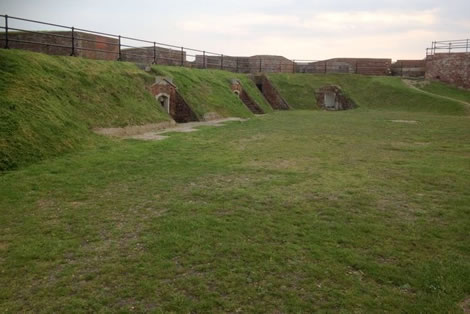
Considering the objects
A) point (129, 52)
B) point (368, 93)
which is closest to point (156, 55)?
point (129, 52)

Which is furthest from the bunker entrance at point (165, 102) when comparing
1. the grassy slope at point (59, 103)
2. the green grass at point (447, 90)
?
the green grass at point (447, 90)

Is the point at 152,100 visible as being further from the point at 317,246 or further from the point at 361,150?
the point at 317,246

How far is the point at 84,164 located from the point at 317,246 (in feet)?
20.2

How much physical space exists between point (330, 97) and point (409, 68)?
10.4 metres

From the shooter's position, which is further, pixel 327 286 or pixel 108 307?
pixel 327 286

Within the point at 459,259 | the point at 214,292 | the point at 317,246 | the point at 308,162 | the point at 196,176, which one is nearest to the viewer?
the point at 214,292

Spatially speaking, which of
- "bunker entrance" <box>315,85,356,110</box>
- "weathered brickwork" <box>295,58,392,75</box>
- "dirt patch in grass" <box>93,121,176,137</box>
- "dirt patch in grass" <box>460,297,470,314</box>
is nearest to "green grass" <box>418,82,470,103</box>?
"weathered brickwork" <box>295,58,392,75</box>

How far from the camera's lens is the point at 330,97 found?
3078 centimetres

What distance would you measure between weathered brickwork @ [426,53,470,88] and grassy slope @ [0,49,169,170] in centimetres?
2584

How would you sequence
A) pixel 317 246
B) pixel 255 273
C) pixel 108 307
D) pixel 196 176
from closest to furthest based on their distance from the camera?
1. pixel 108 307
2. pixel 255 273
3. pixel 317 246
4. pixel 196 176

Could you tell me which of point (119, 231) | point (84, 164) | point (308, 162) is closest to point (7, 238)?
point (119, 231)

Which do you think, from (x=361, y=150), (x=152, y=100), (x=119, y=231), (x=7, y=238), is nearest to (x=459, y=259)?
(x=119, y=231)

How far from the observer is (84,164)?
29.0 feet

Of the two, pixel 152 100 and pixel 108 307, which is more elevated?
pixel 152 100
